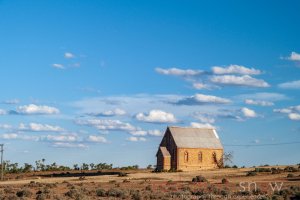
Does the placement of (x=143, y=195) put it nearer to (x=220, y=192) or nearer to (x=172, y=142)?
(x=220, y=192)

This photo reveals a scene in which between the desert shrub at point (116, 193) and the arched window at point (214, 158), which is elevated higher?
the arched window at point (214, 158)

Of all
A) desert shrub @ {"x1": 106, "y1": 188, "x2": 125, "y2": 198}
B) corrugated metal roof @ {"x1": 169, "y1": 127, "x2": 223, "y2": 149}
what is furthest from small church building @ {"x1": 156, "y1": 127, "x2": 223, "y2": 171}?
desert shrub @ {"x1": 106, "y1": 188, "x2": 125, "y2": 198}

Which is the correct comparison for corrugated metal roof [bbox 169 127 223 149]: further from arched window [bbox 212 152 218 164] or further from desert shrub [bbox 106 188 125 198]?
desert shrub [bbox 106 188 125 198]

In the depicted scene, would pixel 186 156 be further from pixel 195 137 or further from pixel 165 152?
pixel 195 137

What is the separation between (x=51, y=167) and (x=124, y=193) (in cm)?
6541

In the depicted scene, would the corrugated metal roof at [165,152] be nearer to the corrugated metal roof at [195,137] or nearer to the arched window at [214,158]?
the corrugated metal roof at [195,137]

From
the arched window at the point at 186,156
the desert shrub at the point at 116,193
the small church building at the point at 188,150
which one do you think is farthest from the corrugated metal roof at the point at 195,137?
the desert shrub at the point at 116,193

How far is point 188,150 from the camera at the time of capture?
242 ft

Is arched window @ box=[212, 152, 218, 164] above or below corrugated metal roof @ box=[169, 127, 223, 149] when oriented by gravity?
below

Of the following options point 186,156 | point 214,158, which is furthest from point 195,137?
point 214,158

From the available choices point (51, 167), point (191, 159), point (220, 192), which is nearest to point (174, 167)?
point (191, 159)

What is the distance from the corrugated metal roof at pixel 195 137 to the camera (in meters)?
73.9

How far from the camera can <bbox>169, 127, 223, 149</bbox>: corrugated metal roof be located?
73.9 m

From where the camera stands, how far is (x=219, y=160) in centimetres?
7738
